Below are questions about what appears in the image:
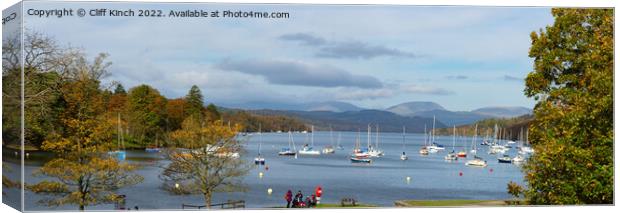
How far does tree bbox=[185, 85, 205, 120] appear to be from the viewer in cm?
2295

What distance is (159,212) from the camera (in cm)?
2152

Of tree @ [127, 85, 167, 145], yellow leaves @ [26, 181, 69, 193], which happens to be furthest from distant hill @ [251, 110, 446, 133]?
yellow leaves @ [26, 181, 69, 193]

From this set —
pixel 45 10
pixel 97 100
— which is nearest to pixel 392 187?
pixel 97 100

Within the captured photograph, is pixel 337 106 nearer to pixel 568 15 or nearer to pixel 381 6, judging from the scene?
pixel 381 6

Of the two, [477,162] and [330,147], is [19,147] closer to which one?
[330,147]

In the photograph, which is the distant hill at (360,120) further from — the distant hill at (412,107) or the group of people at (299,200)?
the group of people at (299,200)

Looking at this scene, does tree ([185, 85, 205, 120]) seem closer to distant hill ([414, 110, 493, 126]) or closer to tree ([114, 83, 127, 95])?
tree ([114, 83, 127, 95])

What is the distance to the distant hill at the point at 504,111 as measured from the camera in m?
24.3

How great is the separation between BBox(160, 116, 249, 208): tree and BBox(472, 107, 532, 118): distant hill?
520cm

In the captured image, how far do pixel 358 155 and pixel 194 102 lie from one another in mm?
8166

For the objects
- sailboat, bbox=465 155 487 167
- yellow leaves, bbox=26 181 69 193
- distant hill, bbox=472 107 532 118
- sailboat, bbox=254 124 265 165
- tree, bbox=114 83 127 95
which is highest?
tree, bbox=114 83 127 95

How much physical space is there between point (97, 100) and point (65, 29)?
92.4 inches

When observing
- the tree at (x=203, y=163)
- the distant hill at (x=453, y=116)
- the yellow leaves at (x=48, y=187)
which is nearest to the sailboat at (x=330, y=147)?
the tree at (x=203, y=163)

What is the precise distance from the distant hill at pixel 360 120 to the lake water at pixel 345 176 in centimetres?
71
